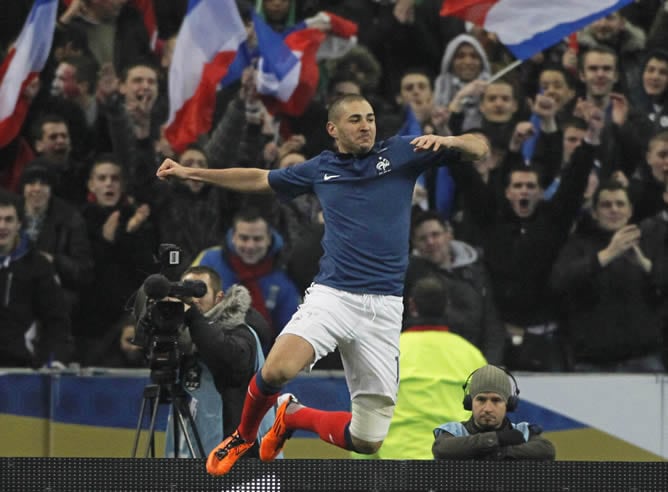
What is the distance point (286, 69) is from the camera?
12.1 m

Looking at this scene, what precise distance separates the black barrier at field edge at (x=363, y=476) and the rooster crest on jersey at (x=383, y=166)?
1486mm

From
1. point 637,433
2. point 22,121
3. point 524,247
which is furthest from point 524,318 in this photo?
point 22,121

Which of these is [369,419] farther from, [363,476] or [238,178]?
[238,178]

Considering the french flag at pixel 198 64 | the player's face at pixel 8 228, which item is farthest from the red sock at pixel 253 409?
the french flag at pixel 198 64

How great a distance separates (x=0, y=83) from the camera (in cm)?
1191

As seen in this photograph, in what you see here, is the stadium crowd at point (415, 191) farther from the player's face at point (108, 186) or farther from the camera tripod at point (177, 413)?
the camera tripod at point (177, 413)

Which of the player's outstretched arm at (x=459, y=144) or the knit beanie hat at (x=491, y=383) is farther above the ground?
the player's outstretched arm at (x=459, y=144)

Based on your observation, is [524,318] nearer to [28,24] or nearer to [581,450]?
[581,450]

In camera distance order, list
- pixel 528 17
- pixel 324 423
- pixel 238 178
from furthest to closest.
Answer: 1. pixel 528 17
2. pixel 324 423
3. pixel 238 178

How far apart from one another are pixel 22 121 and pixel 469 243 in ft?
11.0

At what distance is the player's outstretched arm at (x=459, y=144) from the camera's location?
25.6 feet

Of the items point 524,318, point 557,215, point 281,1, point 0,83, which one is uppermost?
point 281,1

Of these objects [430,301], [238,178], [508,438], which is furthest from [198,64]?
[508,438]

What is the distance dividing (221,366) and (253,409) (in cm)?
59
